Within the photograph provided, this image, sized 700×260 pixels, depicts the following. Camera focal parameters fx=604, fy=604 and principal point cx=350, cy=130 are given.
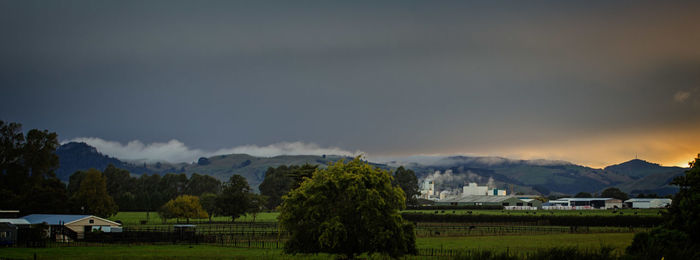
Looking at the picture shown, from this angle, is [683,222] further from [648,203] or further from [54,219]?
[648,203]

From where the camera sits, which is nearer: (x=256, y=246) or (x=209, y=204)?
(x=256, y=246)

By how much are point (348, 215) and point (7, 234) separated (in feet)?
149

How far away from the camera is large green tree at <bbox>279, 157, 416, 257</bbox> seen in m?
35.1

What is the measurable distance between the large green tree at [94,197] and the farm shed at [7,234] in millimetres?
49659

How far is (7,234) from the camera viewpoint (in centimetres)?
6316

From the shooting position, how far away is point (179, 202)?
403 ft

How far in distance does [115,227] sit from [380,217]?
53.8 metres

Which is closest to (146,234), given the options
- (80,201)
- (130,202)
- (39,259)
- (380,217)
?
(39,259)

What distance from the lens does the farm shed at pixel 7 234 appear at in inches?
2457

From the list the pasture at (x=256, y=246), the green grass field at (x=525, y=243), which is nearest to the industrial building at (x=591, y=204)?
the pasture at (x=256, y=246)

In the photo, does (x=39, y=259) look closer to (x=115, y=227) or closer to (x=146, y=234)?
(x=146, y=234)

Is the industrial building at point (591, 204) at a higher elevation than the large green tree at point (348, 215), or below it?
below

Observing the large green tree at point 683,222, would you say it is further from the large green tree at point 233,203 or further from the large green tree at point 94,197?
the large green tree at point 94,197

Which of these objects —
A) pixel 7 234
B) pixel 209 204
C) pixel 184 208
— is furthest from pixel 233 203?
pixel 7 234
